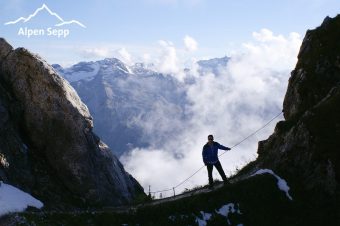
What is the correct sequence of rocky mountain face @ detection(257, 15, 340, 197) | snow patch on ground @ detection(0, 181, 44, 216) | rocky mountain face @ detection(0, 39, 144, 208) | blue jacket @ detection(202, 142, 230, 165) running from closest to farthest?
snow patch on ground @ detection(0, 181, 44, 216), rocky mountain face @ detection(257, 15, 340, 197), blue jacket @ detection(202, 142, 230, 165), rocky mountain face @ detection(0, 39, 144, 208)

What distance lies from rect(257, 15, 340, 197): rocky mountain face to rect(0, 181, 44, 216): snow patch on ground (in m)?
17.6

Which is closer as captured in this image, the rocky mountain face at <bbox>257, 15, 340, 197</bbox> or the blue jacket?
the rocky mountain face at <bbox>257, 15, 340, 197</bbox>

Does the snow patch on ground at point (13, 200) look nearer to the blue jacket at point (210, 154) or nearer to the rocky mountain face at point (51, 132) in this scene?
the rocky mountain face at point (51, 132)

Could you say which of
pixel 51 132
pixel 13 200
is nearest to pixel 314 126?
pixel 13 200

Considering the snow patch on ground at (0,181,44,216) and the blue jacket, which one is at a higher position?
the blue jacket

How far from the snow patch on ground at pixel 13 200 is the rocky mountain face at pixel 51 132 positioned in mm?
7559

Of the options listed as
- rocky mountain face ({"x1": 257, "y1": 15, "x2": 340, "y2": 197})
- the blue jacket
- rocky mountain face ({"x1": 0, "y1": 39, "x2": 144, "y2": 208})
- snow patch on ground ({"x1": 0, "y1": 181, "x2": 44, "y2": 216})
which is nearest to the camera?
snow patch on ground ({"x1": 0, "y1": 181, "x2": 44, "y2": 216})

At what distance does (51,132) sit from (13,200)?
14708 millimetres

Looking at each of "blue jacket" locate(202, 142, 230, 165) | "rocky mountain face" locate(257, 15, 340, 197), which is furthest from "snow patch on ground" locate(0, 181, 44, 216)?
"rocky mountain face" locate(257, 15, 340, 197)

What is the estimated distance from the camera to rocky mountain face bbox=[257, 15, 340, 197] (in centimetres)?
2809

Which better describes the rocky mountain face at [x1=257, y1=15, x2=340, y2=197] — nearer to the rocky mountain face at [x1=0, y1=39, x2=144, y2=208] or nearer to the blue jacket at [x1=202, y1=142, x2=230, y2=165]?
the blue jacket at [x1=202, y1=142, x2=230, y2=165]

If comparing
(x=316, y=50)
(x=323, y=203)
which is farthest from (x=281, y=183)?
(x=316, y=50)

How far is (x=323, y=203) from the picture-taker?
1049 inches

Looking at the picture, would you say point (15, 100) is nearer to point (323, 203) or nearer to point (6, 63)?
point (6, 63)
